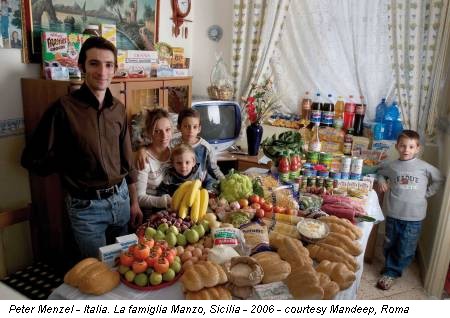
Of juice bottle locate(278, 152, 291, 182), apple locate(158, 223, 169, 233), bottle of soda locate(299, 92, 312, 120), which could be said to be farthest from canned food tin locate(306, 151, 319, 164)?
apple locate(158, 223, 169, 233)

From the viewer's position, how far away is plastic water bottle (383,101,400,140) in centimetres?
311

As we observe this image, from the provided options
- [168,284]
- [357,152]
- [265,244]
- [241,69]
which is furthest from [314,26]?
[168,284]

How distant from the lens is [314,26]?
327 cm

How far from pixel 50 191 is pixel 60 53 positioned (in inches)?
32.3

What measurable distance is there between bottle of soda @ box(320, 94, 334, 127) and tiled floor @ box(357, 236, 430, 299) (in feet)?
4.09

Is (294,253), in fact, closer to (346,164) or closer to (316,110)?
(346,164)

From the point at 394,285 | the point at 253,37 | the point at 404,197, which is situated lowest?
the point at 394,285

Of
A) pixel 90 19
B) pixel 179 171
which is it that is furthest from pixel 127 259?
pixel 90 19

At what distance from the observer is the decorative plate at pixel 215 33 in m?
3.62

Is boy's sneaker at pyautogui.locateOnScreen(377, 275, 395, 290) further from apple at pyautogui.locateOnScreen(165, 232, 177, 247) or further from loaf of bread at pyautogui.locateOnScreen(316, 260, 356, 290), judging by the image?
apple at pyautogui.locateOnScreen(165, 232, 177, 247)

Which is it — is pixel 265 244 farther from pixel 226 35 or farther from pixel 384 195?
pixel 226 35

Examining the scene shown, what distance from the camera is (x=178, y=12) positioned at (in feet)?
11.0

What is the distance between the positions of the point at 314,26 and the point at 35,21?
89.7 inches
